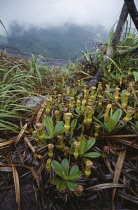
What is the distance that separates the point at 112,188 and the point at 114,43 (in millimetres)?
2305

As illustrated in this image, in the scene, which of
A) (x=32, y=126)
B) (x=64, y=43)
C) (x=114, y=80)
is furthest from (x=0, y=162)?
(x=64, y=43)

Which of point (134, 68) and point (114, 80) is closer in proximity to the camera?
point (114, 80)

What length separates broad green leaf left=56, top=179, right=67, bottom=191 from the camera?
959mm

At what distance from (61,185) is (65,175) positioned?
7 cm

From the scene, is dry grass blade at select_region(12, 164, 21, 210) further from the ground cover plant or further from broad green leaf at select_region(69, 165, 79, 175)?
broad green leaf at select_region(69, 165, 79, 175)

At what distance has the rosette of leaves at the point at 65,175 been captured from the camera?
970mm

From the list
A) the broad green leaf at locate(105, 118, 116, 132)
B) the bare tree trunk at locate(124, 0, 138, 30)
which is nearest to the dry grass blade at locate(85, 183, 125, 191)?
the broad green leaf at locate(105, 118, 116, 132)

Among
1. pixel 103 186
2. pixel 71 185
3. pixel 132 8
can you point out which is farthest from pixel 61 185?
pixel 132 8

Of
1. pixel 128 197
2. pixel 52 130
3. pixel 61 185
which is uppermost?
pixel 52 130

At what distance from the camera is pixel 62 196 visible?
985mm

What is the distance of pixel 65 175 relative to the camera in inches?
40.8

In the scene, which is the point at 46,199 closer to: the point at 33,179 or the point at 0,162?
the point at 33,179

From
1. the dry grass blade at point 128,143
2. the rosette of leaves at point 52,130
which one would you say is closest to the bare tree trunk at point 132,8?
the dry grass blade at point 128,143

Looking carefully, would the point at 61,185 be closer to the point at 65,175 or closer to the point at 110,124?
the point at 65,175
